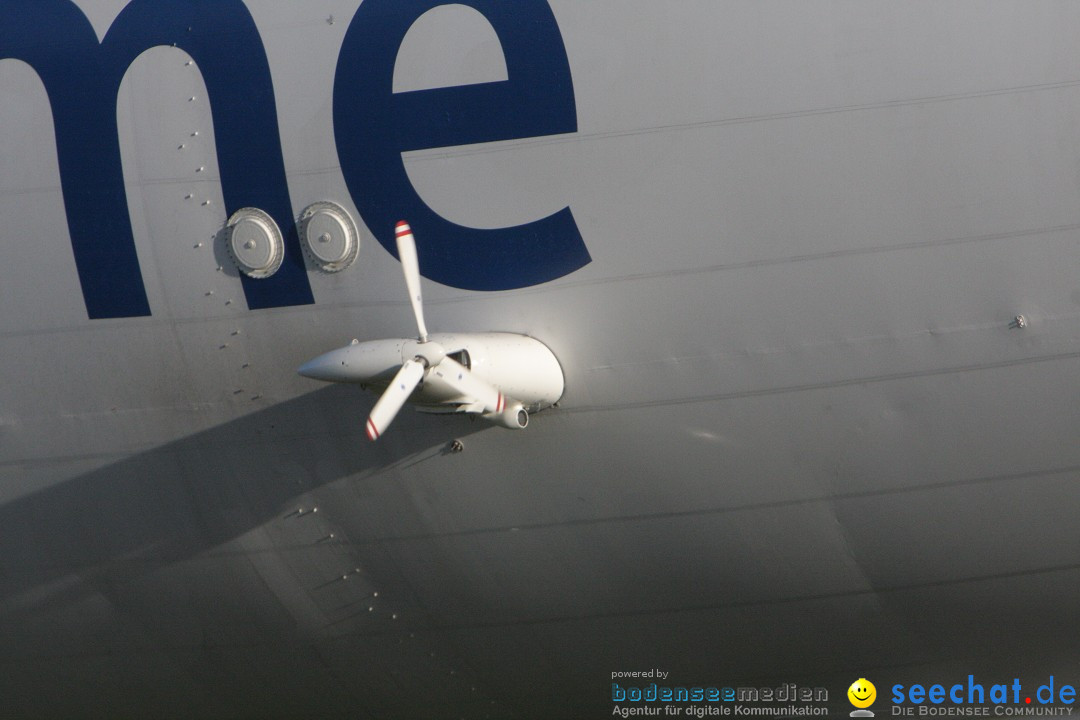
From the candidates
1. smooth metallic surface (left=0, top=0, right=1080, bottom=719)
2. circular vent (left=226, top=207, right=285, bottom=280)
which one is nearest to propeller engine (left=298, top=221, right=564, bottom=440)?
smooth metallic surface (left=0, top=0, right=1080, bottom=719)

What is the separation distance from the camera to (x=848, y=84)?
225 inches

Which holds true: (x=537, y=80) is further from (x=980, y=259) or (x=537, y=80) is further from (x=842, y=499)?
(x=842, y=499)

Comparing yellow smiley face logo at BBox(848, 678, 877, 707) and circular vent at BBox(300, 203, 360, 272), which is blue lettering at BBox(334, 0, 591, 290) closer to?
circular vent at BBox(300, 203, 360, 272)

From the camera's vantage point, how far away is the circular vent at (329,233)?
20.2ft

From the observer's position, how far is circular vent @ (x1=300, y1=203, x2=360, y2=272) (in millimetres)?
6164

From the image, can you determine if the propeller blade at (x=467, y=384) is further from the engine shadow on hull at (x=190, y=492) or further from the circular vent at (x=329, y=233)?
the circular vent at (x=329, y=233)

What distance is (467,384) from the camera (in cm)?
548

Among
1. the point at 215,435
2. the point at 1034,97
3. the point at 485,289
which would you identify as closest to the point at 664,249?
the point at 485,289

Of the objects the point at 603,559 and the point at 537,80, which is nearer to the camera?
the point at 537,80

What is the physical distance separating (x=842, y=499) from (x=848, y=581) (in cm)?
64

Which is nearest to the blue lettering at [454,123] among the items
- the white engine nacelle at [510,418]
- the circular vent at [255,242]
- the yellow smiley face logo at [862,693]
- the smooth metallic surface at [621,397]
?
the smooth metallic surface at [621,397]

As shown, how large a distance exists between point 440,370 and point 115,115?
9.92ft

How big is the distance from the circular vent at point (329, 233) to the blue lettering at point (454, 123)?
15 cm

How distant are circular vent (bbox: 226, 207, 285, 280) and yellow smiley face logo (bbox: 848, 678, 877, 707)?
16.5ft
